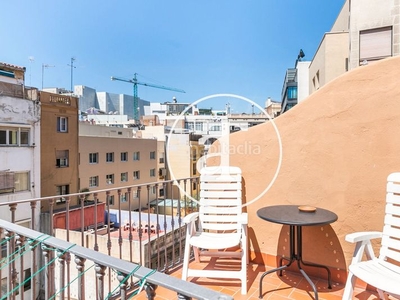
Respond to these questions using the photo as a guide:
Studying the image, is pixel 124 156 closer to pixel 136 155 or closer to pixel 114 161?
pixel 114 161

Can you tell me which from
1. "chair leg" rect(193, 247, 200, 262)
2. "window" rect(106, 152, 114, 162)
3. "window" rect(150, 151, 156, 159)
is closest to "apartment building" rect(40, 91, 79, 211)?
"window" rect(106, 152, 114, 162)

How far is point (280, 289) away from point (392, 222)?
119 cm

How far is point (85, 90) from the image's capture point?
51.2m

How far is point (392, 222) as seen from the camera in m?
2.22

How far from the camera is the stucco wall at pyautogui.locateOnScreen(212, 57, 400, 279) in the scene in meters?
2.52

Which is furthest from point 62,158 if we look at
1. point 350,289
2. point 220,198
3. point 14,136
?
point 350,289

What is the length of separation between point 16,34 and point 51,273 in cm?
1352

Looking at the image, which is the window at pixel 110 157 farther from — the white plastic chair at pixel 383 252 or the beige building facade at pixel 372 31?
the white plastic chair at pixel 383 252

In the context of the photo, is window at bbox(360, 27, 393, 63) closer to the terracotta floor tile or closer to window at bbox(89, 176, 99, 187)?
the terracotta floor tile

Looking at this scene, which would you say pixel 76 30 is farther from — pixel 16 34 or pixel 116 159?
pixel 116 159

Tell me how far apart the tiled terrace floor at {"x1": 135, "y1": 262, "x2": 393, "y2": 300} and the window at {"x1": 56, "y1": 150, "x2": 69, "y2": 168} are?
55.4 feet

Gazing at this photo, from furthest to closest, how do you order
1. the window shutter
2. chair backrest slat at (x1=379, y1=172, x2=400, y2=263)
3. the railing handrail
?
1. the window shutter
2. chair backrest slat at (x1=379, y1=172, x2=400, y2=263)
3. the railing handrail

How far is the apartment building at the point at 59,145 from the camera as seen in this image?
640 inches

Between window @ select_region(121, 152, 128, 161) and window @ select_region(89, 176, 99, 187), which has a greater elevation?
window @ select_region(121, 152, 128, 161)
